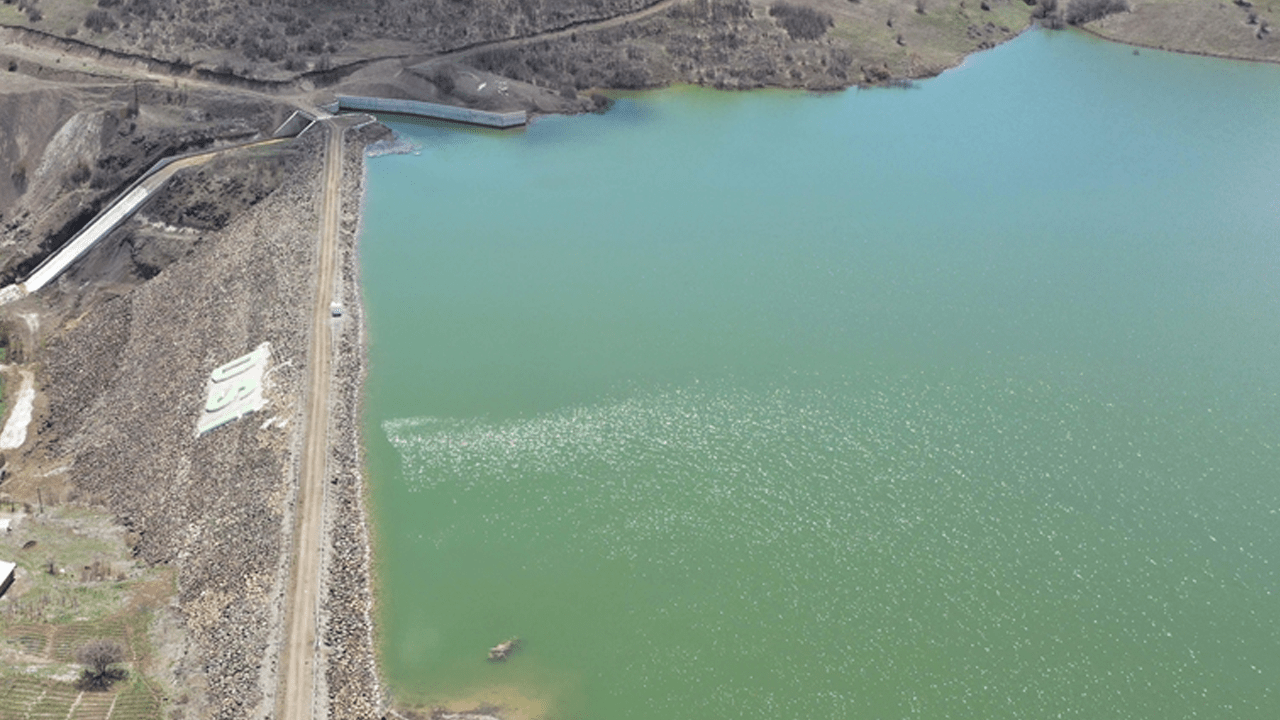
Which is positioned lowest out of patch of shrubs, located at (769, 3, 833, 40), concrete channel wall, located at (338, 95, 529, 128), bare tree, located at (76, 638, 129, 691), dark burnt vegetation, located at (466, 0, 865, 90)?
bare tree, located at (76, 638, 129, 691)

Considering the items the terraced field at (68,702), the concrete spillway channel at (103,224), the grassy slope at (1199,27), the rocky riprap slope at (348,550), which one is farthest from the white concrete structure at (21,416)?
the grassy slope at (1199,27)

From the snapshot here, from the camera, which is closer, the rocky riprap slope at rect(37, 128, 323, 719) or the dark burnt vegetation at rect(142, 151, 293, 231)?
the rocky riprap slope at rect(37, 128, 323, 719)

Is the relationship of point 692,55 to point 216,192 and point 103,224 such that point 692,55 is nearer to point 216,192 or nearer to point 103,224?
point 216,192

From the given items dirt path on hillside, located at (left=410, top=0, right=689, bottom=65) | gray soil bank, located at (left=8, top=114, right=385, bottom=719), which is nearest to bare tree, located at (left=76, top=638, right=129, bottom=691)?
gray soil bank, located at (left=8, top=114, right=385, bottom=719)

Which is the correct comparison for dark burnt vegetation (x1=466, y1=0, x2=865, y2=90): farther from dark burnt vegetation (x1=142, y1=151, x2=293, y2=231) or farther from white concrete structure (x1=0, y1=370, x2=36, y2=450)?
white concrete structure (x1=0, y1=370, x2=36, y2=450)

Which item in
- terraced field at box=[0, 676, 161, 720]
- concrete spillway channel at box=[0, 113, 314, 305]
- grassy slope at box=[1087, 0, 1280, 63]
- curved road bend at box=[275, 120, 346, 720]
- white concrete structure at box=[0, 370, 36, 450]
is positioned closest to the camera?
terraced field at box=[0, 676, 161, 720]

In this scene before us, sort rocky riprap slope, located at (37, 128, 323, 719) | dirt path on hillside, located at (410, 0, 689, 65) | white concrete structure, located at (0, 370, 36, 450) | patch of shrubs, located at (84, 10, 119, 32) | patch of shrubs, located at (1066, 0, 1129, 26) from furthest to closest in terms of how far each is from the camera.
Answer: patch of shrubs, located at (1066, 0, 1129, 26) → dirt path on hillside, located at (410, 0, 689, 65) → patch of shrubs, located at (84, 10, 119, 32) → white concrete structure, located at (0, 370, 36, 450) → rocky riprap slope, located at (37, 128, 323, 719)

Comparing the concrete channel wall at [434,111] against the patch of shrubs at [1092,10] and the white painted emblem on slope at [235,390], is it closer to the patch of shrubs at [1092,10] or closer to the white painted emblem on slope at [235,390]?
the white painted emblem on slope at [235,390]

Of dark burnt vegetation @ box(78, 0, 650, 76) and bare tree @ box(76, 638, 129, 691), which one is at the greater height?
dark burnt vegetation @ box(78, 0, 650, 76)
